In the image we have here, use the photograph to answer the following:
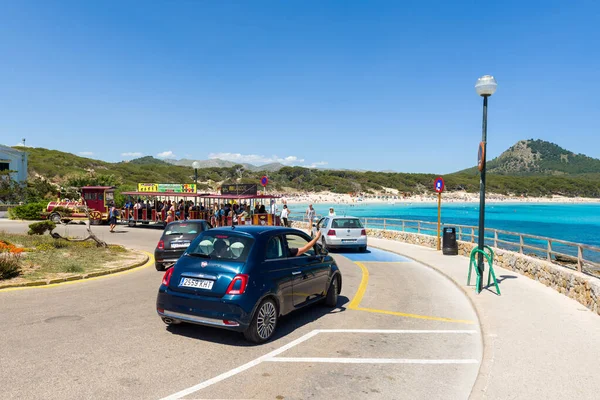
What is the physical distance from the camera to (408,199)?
13850cm

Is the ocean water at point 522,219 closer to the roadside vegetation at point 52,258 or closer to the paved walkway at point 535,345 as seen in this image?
the roadside vegetation at point 52,258

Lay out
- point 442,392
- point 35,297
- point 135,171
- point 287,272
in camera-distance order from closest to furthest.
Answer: point 442,392 < point 287,272 < point 35,297 < point 135,171

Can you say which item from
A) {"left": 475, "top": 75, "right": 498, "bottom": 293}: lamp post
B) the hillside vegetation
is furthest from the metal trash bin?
the hillside vegetation

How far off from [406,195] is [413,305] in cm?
13769

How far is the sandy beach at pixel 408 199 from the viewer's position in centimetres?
11762

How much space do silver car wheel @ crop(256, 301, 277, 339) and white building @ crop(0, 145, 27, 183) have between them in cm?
5098

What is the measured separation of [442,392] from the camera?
15.9 ft

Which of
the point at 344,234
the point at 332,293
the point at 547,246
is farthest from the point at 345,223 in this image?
the point at 332,293

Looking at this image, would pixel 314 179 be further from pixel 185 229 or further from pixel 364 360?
pixel 364 360

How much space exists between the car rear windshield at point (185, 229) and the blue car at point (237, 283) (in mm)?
6795

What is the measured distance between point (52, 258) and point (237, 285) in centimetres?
957

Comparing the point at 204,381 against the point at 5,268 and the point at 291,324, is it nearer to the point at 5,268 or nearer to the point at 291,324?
the point at 291,324

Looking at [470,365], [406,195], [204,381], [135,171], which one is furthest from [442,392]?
[406,195]

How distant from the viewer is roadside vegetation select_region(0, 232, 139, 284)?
1065 centimetres
